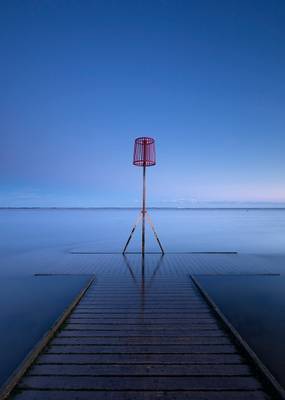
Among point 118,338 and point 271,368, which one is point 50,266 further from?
point 271,368

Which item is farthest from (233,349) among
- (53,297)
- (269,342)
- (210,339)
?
(53,297)

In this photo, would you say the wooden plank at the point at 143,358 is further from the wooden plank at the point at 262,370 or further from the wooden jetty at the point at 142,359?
the wooden plank at the point at 262,370

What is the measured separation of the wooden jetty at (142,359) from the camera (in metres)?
3.54

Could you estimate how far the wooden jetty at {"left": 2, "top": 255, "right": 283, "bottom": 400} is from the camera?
11.6 ft

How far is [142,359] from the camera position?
425 centimetres

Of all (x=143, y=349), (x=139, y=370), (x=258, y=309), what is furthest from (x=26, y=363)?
(x=258, y=309)

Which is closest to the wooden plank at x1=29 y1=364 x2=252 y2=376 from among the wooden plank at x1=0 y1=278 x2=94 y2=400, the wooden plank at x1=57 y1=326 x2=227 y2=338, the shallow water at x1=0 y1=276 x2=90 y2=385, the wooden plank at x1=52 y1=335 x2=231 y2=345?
the wooden plank at x1=0 y1=278 x2=94 y2=400

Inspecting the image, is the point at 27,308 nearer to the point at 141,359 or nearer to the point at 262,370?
the point at 141,359

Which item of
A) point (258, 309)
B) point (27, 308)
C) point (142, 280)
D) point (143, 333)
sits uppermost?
point (143, 333)

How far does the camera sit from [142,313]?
6.22m

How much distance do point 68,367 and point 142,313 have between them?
2.51 m

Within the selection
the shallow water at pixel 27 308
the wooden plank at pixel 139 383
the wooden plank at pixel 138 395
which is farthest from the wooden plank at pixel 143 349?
the shallow water at pixel 27 308

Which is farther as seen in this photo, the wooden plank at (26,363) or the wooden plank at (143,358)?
the wooden plank at (143,358)

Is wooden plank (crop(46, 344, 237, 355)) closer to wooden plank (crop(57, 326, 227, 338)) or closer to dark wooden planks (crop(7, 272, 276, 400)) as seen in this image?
dark wooden planks (crop(7, 272, 276, 400))
